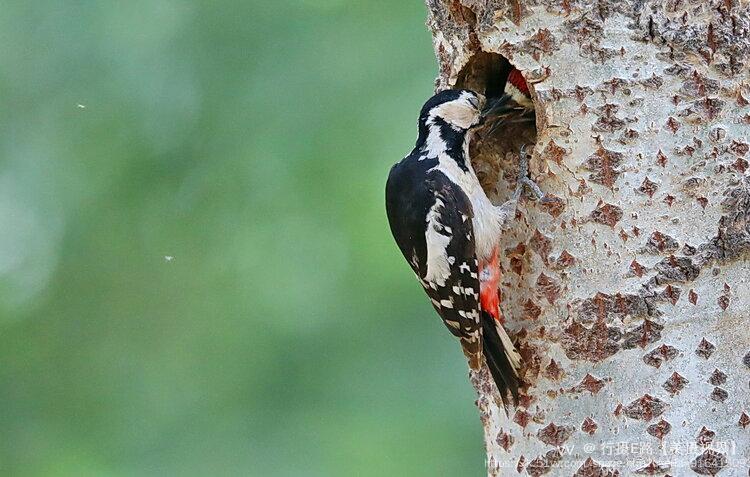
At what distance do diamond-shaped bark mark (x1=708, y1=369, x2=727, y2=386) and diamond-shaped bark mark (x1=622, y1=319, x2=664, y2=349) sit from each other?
15 centimetres

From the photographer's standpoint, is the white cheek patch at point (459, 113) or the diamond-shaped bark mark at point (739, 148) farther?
the white cheek patch at point (459, 113)

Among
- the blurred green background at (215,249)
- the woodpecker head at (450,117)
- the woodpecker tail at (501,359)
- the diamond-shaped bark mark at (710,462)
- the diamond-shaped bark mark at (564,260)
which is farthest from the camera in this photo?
the blurred green background at (215,249)

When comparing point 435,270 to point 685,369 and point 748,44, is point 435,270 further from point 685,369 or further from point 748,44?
point 748,44

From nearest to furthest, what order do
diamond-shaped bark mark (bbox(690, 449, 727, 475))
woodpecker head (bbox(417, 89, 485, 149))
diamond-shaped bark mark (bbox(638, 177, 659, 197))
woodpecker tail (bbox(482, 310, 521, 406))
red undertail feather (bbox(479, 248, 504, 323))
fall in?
1. diamond-shaped bark mark (bbox(690, 449, 727, 475))
2. diamond-shaped bark mark (bbox(638, 177, 659, 197))
3. woodpecker tail (bbox(482, 310, 521, 406))
4. red undertail feather (bbox(479, 248, 504, 323))
5. woodpecker head (bbox(417, 89, 485, 149))

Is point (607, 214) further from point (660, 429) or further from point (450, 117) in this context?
point (450, 117)

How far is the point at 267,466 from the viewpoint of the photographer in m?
5.79

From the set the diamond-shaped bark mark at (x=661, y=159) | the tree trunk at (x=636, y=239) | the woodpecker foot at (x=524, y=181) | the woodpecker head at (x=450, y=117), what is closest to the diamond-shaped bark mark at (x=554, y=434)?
the tree trunk at (x=636, y=239)

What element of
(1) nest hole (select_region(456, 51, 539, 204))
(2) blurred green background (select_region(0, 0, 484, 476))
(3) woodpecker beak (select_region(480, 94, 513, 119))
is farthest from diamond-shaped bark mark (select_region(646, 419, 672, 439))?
(2) blurred green background (select_region(0, 0, 484, 476))

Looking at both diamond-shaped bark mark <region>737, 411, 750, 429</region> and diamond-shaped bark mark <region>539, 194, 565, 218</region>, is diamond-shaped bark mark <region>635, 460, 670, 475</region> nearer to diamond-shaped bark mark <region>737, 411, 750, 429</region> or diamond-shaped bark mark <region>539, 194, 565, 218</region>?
→ diamond-shaped bark mark <region>737, 411, 750, 429</region>

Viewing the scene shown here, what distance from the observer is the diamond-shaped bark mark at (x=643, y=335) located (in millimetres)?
3002

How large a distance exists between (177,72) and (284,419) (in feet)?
5.60

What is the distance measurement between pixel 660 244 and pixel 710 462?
535 millimetres

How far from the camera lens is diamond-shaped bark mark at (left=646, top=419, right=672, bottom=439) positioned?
296 centimetres

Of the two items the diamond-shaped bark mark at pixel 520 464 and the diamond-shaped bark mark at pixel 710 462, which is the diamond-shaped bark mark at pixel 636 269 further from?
the diamond-shaped bark mark at pixel 520 464
